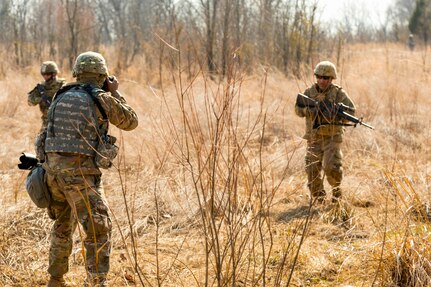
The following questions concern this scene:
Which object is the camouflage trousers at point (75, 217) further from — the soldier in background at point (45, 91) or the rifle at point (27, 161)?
the soldier in background at point (45, 91)

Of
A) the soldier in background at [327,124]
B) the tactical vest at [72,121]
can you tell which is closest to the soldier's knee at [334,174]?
the soldier in background at [327,124]

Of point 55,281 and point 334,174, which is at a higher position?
point 334,174

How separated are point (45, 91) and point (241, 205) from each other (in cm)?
365

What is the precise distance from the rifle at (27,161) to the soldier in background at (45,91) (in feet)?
10.1

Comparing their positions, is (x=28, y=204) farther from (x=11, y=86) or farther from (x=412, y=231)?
(x=11, y=86)

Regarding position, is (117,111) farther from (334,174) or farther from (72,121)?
(334,174)

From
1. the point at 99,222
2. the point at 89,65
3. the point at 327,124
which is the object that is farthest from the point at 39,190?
the point at 327,124

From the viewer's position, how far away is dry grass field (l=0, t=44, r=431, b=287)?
2.04 m

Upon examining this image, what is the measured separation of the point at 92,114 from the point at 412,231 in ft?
6.52

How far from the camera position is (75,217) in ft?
9.16

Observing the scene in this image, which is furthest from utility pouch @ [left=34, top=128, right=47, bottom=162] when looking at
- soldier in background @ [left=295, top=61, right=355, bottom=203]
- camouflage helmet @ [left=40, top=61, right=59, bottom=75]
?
camouflage helmet @ [left=40, top=61, right=59, bottom=75]

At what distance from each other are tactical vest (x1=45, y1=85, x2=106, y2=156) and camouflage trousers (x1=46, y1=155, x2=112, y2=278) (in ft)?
0.26

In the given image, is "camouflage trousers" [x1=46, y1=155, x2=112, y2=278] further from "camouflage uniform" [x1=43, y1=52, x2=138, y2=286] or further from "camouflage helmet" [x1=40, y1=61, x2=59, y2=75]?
"camouflage helmet" [x1=40, y1=61, x2=59, y2=75]

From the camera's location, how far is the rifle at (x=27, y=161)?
309 cm
